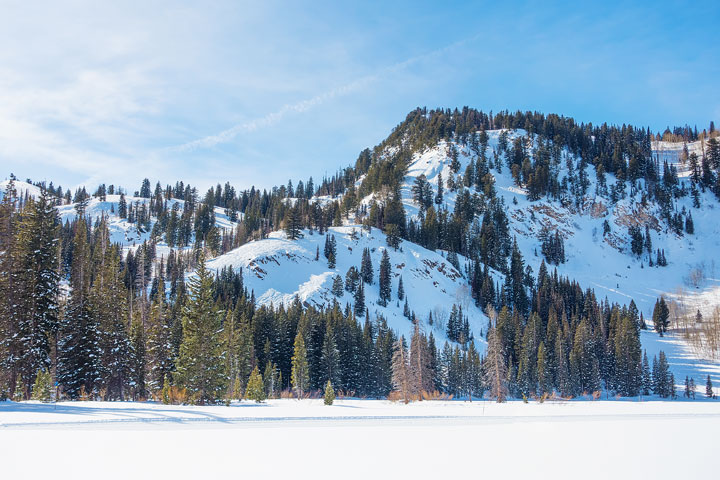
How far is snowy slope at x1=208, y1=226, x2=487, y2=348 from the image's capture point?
108 m

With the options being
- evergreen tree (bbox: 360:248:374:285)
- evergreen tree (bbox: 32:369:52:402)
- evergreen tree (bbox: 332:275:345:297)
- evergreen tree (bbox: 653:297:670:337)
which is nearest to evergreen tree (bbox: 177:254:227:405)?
evergreen tree (bbox: 32:369:52:402)

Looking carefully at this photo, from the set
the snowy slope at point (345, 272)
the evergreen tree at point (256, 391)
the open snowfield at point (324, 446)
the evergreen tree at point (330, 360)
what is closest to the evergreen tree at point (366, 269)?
the snowy slope at point (345, 272)

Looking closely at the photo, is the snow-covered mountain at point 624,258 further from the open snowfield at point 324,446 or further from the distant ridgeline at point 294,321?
the open snowfield at point 324,446

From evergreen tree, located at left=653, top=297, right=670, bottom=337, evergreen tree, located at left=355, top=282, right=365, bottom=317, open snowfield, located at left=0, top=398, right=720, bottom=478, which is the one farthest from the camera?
evergreen tree, located at left=653, top=297, right=670, bottom=337

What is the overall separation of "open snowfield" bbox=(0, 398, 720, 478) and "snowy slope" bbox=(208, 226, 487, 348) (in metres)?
86.9

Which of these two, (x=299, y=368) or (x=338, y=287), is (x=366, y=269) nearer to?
(x=338, y=287)

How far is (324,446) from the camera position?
11.6 meters

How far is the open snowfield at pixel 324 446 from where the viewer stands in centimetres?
951

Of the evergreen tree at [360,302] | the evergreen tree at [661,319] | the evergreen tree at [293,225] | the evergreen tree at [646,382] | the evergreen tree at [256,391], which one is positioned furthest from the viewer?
the evergreen tree at [661,319]

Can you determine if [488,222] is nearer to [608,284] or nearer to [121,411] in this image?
[608,284]

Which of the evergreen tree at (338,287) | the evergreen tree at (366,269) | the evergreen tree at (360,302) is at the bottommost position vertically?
the evergreen tree at (360,302)

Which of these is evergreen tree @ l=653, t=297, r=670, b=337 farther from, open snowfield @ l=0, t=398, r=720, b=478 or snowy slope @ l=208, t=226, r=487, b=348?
open snowfield @ l=0, t=398, r=720, b=478

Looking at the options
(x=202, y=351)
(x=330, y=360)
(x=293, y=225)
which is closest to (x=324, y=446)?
(x=202, y=351)

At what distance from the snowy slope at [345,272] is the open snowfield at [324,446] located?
8689cm
